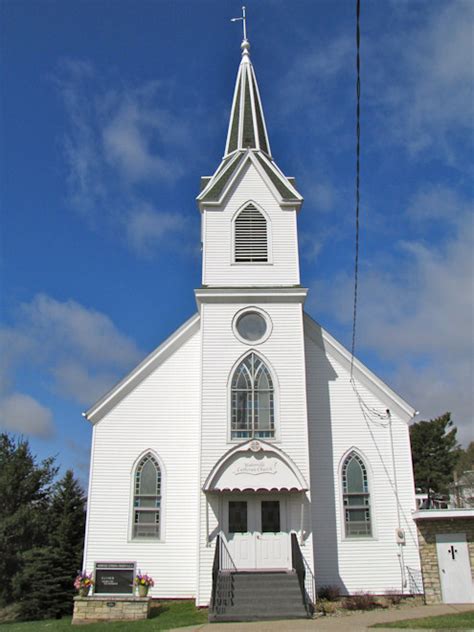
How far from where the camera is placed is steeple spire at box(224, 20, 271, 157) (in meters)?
21.4

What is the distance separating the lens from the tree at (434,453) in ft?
136

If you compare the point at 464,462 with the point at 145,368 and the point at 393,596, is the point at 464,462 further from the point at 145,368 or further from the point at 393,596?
the point at 145,368

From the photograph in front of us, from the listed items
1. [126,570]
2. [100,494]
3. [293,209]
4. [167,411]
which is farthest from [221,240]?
[126,570]

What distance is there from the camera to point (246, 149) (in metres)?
20.4

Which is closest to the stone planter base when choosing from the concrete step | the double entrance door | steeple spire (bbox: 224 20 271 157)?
the concrete step

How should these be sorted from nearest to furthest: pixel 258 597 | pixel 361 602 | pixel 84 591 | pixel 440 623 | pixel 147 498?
1. pixel 440 623
2. pixel 258 597
3. pixel 84 591
4. pixel 361 602
5. pixel 147 498

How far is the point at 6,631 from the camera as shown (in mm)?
14219

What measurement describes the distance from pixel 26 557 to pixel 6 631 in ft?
35.4

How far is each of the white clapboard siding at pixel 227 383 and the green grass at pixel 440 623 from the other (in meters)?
3.66

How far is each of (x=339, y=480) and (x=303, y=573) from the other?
394 cm

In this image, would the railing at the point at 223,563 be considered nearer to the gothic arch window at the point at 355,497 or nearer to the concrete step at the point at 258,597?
the concrete step at the point at 258,597

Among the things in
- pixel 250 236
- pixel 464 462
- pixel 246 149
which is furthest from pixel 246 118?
pixel 464 462

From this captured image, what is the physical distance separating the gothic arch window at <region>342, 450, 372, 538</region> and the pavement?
8.49ft

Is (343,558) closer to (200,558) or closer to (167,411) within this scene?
(200,558)
